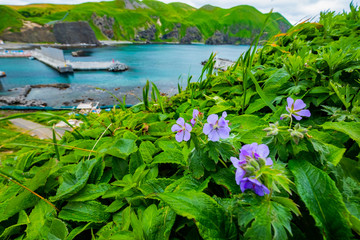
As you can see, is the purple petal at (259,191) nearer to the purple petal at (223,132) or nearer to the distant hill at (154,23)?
the purple petal at (223,132)

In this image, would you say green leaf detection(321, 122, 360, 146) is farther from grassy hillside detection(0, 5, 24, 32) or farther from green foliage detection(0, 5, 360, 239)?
grassy hillside detection(0, 5, 24, 32)

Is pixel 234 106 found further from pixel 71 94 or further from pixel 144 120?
pixel 71 94

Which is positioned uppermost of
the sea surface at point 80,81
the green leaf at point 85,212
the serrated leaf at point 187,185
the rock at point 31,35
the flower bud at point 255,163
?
the flower bud at point 255,163

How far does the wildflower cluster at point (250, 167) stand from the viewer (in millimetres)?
579

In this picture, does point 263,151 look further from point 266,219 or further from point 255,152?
point 266,219

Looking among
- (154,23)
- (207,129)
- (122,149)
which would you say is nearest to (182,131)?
(207,129)

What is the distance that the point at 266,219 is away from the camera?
0.55 metres

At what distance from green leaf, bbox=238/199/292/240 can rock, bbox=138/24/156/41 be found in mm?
131549

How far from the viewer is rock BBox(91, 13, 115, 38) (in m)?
105

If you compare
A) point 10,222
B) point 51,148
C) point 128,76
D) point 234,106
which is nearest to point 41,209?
point 10,222

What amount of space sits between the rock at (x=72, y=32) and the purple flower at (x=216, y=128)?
102973mm

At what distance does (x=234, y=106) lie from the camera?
5.82ft

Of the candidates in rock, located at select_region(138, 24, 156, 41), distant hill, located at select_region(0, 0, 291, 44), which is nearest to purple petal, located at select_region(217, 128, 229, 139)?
distant hill, located at select_region(0, 0, 291, 44)

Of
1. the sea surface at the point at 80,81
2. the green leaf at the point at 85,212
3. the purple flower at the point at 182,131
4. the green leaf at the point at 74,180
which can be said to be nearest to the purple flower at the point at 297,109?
the purple flower at the point at 182,131
